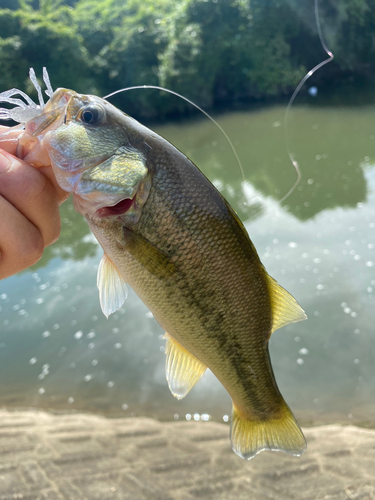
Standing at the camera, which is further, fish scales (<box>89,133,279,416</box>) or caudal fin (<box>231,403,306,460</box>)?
caudal fin (<box>231,403,306,460</box>)

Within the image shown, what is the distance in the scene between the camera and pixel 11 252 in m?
1.44

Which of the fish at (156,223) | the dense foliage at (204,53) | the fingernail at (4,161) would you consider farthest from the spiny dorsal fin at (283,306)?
the dense foliage at (204,53)

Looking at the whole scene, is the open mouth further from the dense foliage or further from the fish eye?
the dense foliage

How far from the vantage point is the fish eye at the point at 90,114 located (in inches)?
55.8

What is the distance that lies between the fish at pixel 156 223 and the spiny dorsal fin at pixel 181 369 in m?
0.11

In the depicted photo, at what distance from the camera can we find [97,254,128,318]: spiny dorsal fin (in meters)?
1.54

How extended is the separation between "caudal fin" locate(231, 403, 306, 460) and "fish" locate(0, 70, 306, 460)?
450 mm

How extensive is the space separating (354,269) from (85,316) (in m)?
4.99

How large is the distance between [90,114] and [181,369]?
4.00ft

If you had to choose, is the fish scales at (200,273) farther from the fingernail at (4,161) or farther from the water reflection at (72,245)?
the water reflection at (72,245)

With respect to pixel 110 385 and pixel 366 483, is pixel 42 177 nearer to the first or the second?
pixel 366 483

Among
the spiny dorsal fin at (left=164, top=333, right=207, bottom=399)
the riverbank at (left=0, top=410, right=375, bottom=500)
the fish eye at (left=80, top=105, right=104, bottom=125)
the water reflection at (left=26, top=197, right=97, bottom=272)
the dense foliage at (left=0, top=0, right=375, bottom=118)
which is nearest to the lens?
the fish eye at (left=80, top=105, right=104, bottom=125)

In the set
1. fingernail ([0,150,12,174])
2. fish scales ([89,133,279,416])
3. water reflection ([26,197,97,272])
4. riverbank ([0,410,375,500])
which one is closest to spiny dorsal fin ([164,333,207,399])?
fish scales ([89,133,279,416])

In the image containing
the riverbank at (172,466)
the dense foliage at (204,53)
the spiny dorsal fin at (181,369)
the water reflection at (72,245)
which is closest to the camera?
the spiny dorsal fin at (181,369)
